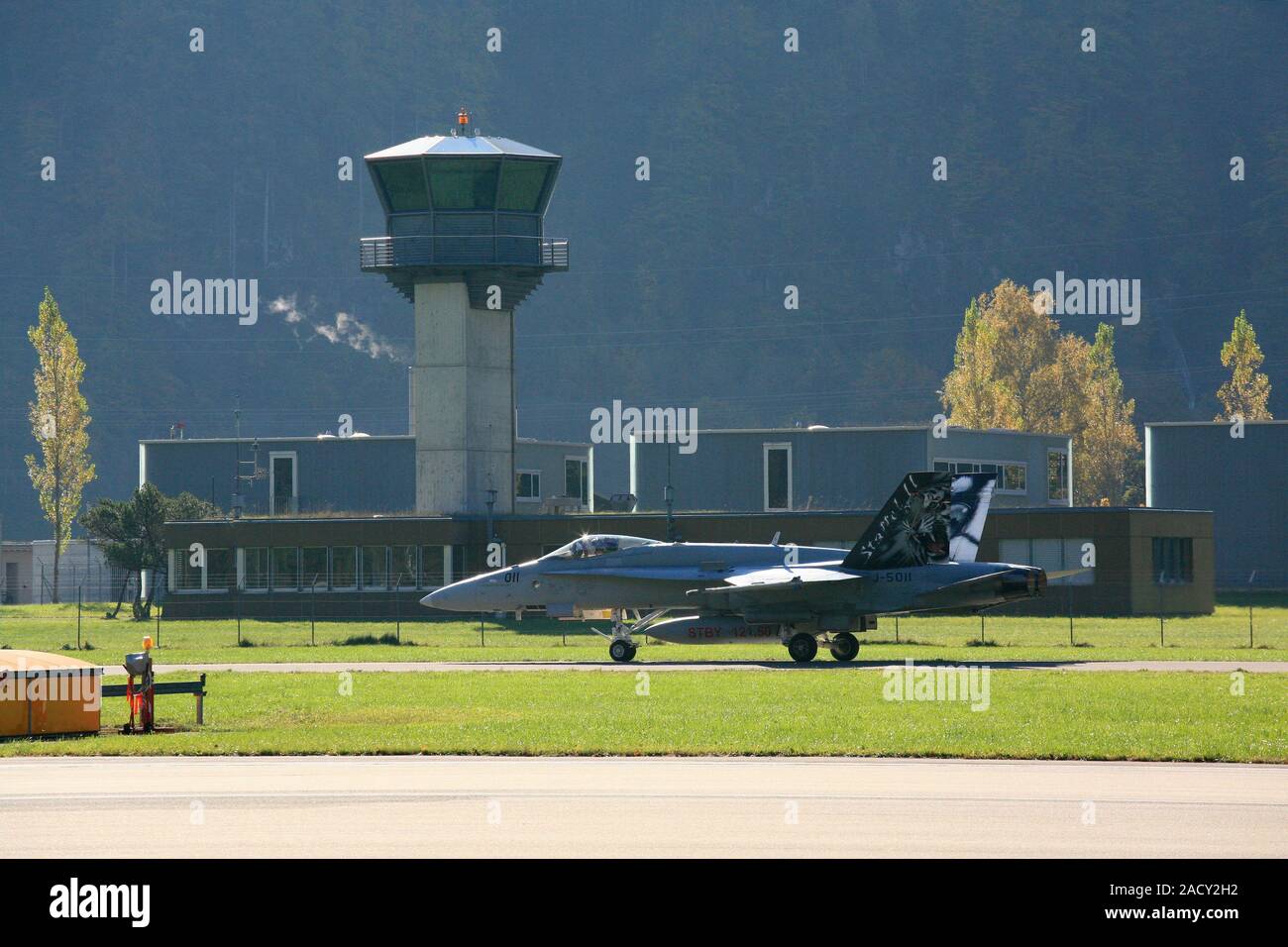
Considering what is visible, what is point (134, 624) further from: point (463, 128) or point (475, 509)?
point (463, 128)

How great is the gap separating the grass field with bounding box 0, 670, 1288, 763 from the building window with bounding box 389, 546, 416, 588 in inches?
1228

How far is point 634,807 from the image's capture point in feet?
51.8

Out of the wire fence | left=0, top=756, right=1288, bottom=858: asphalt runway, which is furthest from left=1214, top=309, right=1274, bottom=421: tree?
left=0, top=756, right=1288, bottom=858: asphalt runway

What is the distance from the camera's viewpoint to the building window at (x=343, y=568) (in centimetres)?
6419

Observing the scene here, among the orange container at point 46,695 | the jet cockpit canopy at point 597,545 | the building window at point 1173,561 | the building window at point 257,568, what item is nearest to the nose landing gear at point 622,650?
the jet cockpit canopy at point 597,545

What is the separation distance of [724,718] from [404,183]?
44883mm

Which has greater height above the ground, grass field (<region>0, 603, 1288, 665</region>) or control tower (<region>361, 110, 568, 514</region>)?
control tower (<region>361, 110, 568, 514</region>)

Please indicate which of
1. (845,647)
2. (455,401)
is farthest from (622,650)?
(455,401)

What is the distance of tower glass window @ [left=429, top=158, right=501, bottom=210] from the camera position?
64.9m

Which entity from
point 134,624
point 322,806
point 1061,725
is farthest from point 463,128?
point 322,806

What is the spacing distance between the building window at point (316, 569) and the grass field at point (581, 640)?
263 centimetres

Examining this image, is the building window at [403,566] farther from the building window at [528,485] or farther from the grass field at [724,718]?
the grass field at [724,718]

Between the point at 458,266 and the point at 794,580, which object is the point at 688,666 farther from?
the point at 458,266

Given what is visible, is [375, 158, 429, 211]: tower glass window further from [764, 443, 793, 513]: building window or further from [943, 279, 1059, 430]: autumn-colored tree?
[943, 279, 1059, 430]: autumn-colored tree
